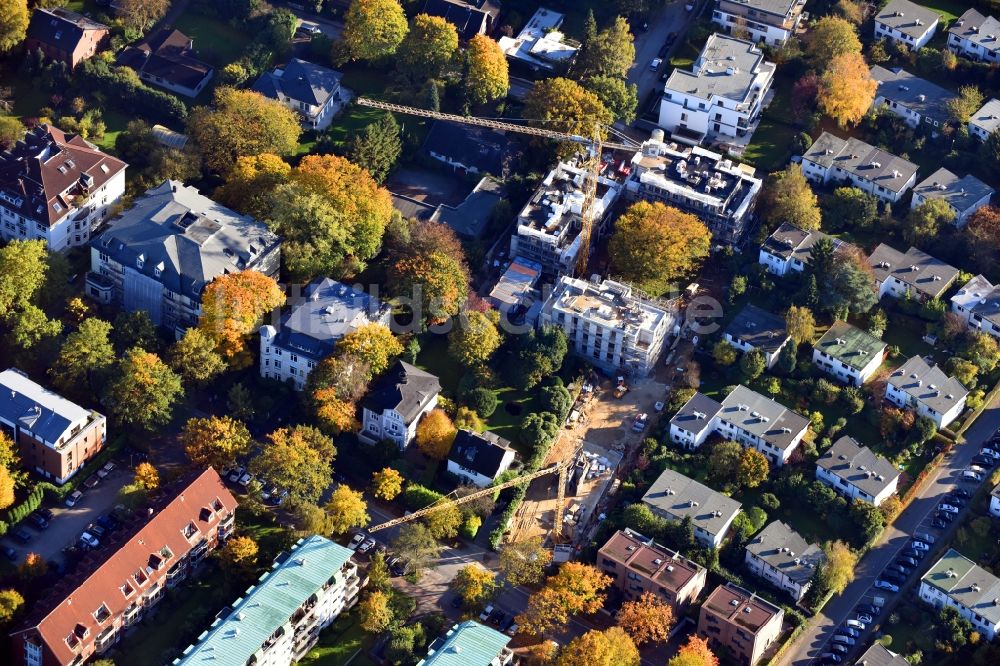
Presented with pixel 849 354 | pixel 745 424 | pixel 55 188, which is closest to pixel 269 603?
pixel 745 424

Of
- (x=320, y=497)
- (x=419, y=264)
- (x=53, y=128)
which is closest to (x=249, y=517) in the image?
(x=320, y=497)

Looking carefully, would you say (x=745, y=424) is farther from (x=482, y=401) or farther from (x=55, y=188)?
(x=55, y=188)

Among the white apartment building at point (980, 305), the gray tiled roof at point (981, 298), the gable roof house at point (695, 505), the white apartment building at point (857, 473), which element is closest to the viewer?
the gable roof house at point (695, 505)

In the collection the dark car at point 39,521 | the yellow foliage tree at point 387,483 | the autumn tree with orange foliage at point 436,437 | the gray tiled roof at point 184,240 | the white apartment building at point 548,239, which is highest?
the white apartment building at point 548,239

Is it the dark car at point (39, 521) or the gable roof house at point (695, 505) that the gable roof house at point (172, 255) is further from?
the gable roof house at point (695, 505)

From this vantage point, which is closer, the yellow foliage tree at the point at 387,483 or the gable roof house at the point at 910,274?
the yellow foliage tree at the point at 387,483

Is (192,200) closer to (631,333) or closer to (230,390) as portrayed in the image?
(230,390)

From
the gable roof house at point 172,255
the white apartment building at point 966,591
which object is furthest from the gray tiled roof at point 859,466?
the gable roof house at point 172,255
